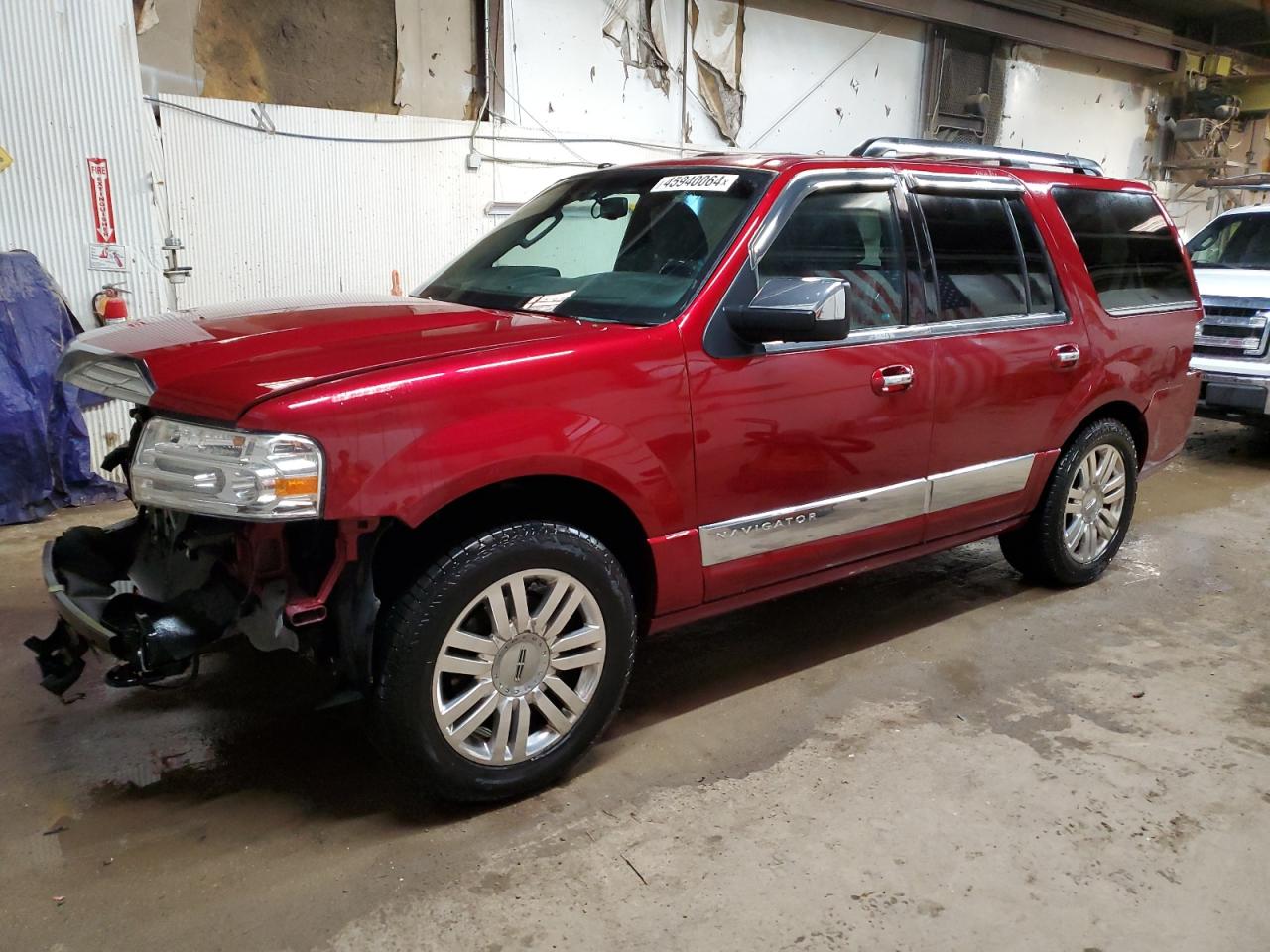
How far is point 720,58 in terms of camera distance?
27.0 feet

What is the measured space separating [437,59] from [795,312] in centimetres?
506

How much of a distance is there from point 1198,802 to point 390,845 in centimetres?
227

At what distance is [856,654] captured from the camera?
373 cm

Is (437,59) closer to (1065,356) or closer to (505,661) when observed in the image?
(1065,356)

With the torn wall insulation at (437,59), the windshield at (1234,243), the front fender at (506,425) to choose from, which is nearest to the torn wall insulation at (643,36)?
the torn wall insulation at (437,59)

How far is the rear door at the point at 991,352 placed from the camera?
11.5ft

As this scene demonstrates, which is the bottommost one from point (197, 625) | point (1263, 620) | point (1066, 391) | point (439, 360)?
point (1263, 620)

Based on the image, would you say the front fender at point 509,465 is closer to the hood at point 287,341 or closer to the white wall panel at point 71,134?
the hood at point 287,341

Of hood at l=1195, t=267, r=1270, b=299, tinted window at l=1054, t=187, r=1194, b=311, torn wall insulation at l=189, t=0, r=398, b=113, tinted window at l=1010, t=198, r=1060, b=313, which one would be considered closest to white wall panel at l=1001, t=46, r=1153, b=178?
hood at l=1195, t=267, r=1270, b=299

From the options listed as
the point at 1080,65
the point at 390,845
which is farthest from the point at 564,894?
the point at 1080,65

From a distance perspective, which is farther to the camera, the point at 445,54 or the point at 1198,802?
the point at 445,54

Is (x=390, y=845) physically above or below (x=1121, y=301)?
below

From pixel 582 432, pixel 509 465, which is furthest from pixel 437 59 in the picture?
pixel 509 465

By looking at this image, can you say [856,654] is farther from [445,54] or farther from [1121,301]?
[445,54]
